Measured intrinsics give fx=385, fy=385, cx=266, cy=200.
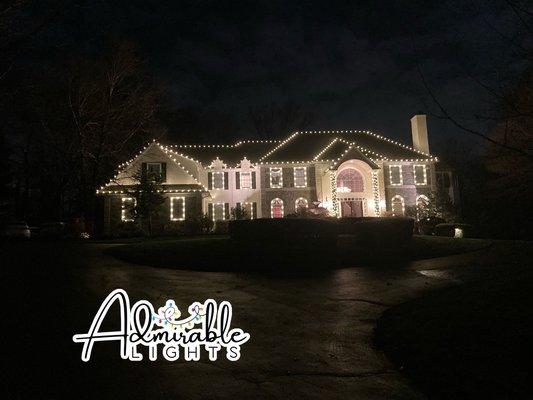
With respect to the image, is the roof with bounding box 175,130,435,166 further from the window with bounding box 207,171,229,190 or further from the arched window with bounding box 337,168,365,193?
the arched window with bounding box 337,168,365,193

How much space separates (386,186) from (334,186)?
15.5 ft

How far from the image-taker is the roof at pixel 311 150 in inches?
1233

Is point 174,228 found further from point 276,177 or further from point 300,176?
point 300,176

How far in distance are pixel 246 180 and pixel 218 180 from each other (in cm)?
232

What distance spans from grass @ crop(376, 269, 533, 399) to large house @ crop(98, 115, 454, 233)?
23.3m

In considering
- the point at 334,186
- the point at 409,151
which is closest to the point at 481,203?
the point at 409,151

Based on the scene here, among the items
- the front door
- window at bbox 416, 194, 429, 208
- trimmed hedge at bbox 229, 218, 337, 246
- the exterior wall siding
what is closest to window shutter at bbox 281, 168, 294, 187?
the exterior wall siding

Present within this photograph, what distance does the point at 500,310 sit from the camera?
5.49 m

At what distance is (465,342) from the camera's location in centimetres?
459

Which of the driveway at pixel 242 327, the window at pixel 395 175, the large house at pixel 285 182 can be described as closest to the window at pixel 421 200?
the large house at pixel 285 182

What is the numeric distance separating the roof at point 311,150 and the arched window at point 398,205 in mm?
3216

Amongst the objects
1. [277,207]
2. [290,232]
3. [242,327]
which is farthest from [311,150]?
[242,327]

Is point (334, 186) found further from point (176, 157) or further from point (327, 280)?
point (327, 280)

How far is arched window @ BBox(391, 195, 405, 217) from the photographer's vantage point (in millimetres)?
31183
